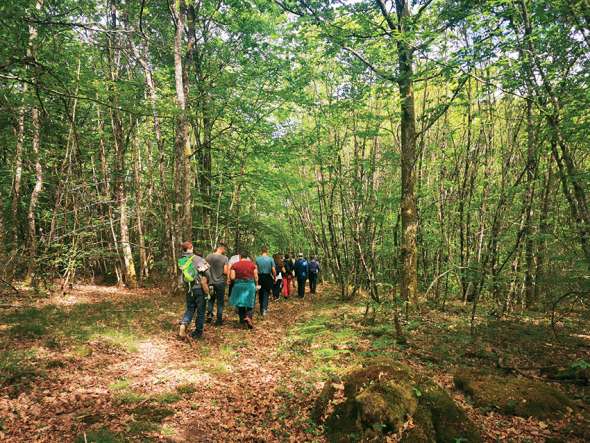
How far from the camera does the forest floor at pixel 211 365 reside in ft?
13.5

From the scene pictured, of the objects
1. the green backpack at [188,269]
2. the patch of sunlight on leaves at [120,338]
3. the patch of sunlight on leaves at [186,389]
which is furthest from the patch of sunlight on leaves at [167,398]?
the green backpack at [188,269]

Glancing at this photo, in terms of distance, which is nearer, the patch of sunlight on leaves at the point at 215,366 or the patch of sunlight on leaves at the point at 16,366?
the patch of sunlight on leaves at the point at 16,366

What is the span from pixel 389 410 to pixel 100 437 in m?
3.28

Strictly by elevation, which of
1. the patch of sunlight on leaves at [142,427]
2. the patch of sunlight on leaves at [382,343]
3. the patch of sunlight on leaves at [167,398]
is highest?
the patch of sunlight on leaves at [142,427]

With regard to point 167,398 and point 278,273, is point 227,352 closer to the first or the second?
point 167,398

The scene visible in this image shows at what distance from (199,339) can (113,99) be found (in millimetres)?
8757

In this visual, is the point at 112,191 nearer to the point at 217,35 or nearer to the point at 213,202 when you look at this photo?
the point at 213,202

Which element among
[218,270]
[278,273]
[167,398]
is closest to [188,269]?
[218,270]

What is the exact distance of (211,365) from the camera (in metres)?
6.21

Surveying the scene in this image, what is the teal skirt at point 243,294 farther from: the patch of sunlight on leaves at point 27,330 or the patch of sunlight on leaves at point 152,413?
the patch of sunlight on leaves at point 152,413

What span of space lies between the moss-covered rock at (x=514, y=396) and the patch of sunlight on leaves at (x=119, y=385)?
17.6 feet

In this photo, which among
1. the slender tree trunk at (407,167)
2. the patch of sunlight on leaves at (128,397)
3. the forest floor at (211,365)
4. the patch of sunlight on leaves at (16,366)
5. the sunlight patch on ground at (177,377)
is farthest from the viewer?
the slender tree trunk at (407,167)

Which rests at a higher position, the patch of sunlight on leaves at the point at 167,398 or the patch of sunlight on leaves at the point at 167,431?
the patch of sunlight on leaves at the point at 167,431

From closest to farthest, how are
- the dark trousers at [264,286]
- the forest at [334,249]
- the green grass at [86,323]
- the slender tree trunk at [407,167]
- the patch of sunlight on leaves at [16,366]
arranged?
the forest at [334,249]
the patch of sunlight on leaves at [16,366]
the green grass at [86,323]
the slender tree trunk at [407,167]
the dark trousers at [264,286]
